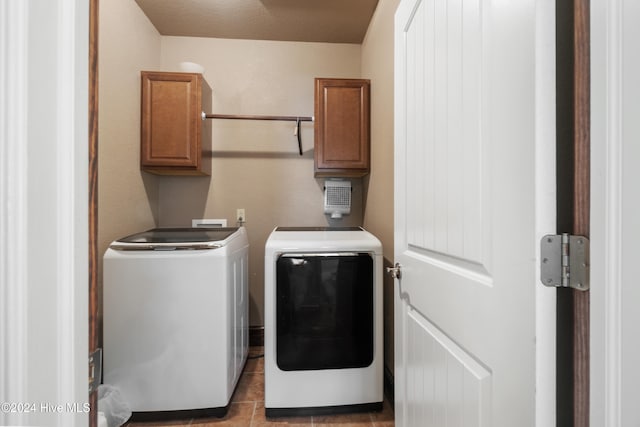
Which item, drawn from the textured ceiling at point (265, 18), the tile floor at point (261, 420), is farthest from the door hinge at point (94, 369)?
the textured ceiling at point (265, 18)

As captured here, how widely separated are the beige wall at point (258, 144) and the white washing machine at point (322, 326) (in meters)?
0.97

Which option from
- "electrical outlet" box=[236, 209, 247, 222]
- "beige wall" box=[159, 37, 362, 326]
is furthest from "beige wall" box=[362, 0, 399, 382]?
"electrical outlet" box=[236, 209, 247, 222]

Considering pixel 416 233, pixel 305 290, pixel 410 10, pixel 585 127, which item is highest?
pixel 410 10

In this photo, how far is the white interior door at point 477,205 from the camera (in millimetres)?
547

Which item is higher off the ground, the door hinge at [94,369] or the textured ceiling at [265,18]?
the textured ceiling at [265,18]

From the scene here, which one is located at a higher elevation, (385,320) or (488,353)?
(488,353)

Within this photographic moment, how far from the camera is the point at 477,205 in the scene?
702 millimetres

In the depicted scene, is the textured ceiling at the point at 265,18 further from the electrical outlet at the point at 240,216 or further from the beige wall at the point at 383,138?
the electrical outlet at the point at 240,216

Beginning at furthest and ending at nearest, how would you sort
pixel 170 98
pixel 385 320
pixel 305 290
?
1. pixel 170 98
2. pixel 385 320
3. pixel 305 290

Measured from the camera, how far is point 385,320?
2.00 metres

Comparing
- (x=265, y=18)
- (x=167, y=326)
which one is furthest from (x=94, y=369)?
(x=265, y=18)
